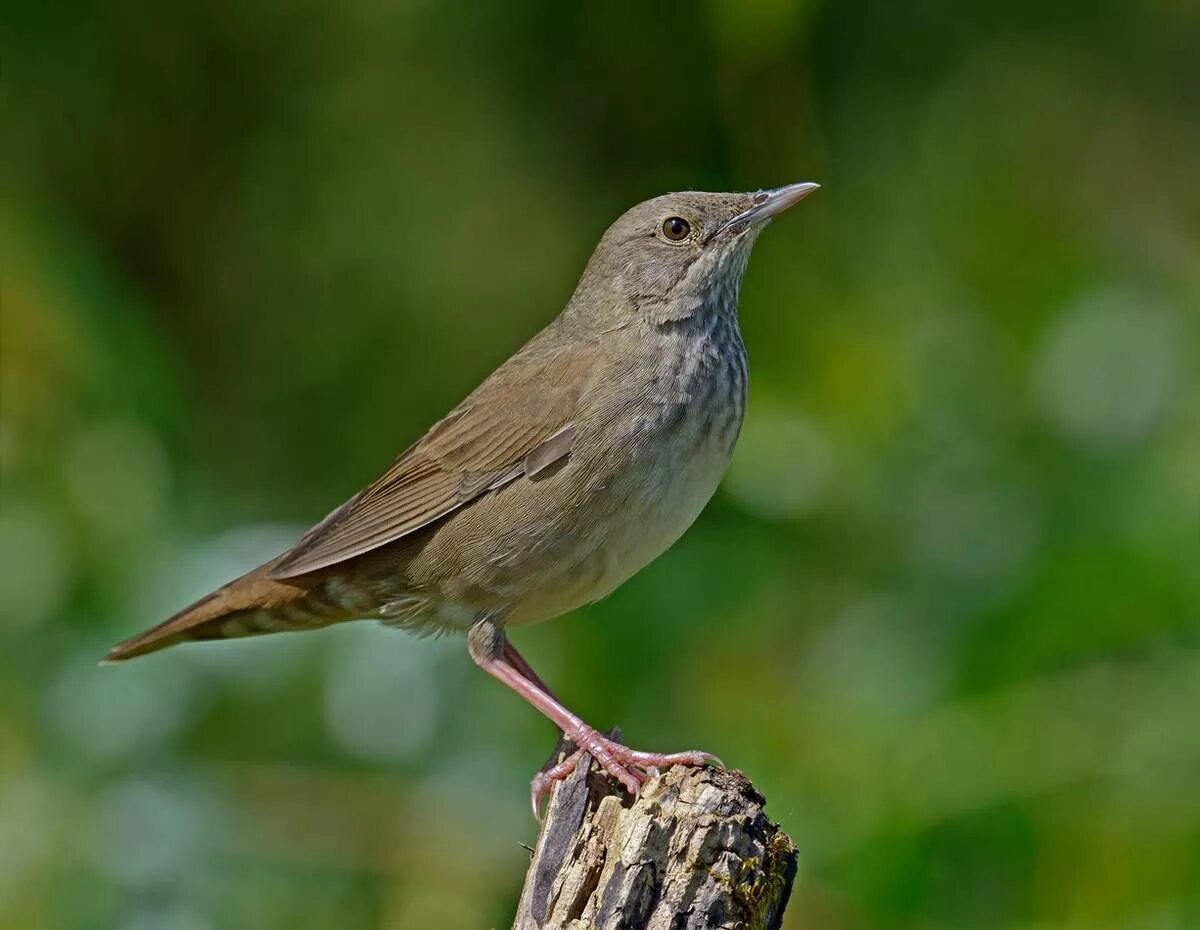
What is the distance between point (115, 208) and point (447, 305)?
62.9 inches

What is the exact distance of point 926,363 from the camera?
6.94m

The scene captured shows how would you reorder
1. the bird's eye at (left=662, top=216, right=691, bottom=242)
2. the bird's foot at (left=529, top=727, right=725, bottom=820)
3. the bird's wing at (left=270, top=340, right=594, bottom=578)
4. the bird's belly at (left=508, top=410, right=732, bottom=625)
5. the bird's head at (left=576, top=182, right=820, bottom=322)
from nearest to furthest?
the bird's foot at (left=529, top=727, right=725, bottom=820), the bird's belly at (left=508, top=410, right=732, bottom=625), the bird's wing at (left=270, top=340, right=594, bottom=578), the bird's head at (left=576, top=182, right=820, bottom=322), the bird's eye at (left=662, top=216, right=691, bottom=242)

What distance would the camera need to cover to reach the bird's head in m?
5.65

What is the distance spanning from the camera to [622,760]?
4.79m

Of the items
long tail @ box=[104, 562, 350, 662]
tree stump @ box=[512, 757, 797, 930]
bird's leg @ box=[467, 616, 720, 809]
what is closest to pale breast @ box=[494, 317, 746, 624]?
bird's leg @ box=[467, 616, 720, 809]

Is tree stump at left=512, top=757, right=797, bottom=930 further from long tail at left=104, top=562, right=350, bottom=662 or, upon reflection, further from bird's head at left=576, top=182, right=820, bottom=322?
bird's head at left=576, top=182, right=820, bottom=322

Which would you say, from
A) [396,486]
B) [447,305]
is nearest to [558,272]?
[447,305]

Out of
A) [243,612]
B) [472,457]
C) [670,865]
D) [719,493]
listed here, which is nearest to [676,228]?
[472,457]

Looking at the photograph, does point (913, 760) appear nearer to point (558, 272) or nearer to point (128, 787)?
point (128, 787)

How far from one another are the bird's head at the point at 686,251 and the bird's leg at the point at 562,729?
1143 mm

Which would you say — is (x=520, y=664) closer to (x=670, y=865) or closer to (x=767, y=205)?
(x=767, y=205)

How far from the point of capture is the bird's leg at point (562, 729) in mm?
4672

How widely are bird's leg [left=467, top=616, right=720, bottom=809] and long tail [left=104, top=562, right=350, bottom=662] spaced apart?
0.57 metres

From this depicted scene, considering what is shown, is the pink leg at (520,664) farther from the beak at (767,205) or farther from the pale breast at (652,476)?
the beak at (767,205)
